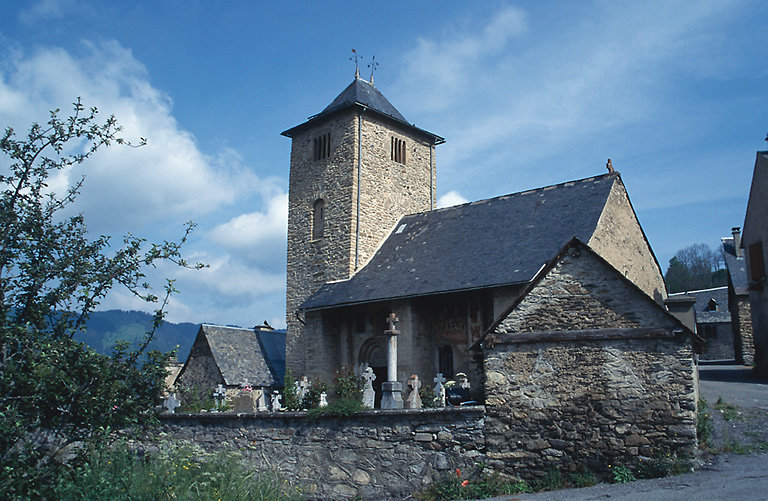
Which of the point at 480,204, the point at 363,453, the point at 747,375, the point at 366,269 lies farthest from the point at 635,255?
the point at 363,453

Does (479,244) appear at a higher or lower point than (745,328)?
higher

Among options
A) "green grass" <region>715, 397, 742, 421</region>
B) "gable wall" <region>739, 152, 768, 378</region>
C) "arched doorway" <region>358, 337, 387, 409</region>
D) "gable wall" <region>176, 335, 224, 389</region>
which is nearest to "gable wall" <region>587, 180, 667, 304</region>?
"gable wall" <region>739, 152, 768, 378</region>

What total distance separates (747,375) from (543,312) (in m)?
18.0

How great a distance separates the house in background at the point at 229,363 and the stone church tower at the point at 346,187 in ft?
5.51

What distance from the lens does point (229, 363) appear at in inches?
982

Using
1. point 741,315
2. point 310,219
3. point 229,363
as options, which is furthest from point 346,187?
point 741,315

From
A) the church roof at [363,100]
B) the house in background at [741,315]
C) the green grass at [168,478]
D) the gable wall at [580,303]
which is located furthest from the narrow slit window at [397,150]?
the gable wall at [580,303]

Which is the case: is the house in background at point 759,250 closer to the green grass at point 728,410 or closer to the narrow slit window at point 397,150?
the green grass at point 728,410

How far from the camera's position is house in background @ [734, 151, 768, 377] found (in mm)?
22328

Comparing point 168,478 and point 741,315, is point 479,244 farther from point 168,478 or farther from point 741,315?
point 741,315

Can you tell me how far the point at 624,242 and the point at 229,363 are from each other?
15.4 m

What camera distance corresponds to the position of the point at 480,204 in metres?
23.9

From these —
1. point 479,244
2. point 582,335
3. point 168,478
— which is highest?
point 479,244

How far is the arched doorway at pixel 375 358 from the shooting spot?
22.1 meters
